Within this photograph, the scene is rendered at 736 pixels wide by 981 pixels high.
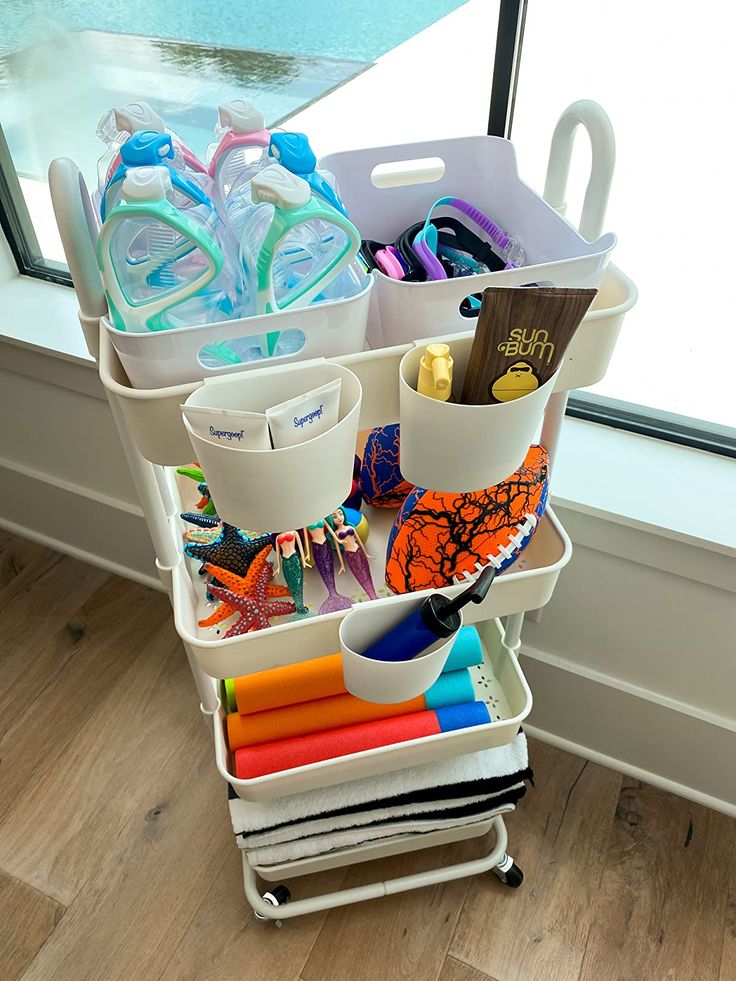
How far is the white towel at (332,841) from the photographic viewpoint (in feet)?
3.09

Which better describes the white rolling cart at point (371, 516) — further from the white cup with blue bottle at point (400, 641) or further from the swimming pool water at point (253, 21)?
the swimming pool water at point (253, 21)

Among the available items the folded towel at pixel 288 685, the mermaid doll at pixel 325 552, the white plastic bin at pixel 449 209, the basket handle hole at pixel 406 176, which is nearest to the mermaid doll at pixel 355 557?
the mermaid doll at pixel 325 552

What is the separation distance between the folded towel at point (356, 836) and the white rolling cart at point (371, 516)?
0.04m

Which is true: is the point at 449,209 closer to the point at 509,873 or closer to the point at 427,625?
the point at 427,625

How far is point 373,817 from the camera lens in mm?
936

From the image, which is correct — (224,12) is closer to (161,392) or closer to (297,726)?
(161,392)

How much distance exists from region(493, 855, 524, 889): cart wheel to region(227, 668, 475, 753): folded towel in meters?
0.39

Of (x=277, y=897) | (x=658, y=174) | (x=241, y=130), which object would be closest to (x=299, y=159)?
(x=241, y=130)

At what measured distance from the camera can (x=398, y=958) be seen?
3.59ft

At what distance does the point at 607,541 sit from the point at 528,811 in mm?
517

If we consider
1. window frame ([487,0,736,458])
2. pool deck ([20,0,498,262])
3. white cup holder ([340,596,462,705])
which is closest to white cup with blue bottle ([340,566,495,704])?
white cup holder ([340,596,462,705])

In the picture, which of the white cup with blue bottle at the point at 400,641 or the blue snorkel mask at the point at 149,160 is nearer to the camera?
the blue snorkel mask at the point at 149,160

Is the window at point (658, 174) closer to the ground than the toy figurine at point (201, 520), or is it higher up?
higher up

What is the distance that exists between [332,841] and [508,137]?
944 mm
